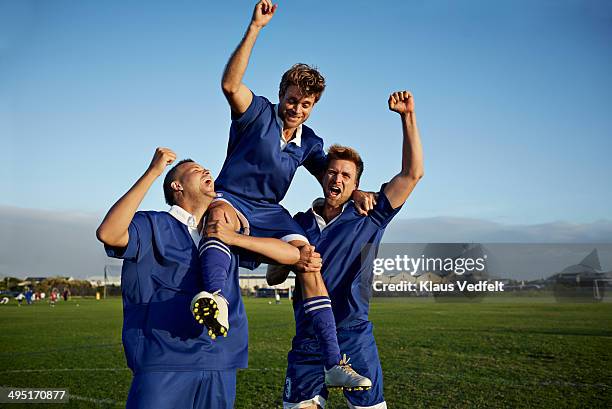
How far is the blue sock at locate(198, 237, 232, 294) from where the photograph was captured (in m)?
3.67

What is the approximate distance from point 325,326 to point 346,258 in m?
0.62

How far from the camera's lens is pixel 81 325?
2394 cm

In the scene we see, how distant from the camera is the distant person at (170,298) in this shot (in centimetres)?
346

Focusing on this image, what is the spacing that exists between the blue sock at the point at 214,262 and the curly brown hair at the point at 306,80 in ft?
4.23

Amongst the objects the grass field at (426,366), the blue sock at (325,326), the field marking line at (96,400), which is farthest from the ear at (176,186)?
the field marking line at (96,400)

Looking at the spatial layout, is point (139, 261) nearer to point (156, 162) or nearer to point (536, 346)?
point (156, 162)

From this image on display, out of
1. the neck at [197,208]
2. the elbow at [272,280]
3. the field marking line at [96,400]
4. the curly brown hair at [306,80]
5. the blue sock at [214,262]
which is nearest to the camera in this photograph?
the blue sock at [214,262]

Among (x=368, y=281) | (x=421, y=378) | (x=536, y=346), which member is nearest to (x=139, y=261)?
(x=368, y=281)

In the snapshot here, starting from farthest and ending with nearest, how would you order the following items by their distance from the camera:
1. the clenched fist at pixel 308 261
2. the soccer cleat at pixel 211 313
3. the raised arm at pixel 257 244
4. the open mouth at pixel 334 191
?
the open mouth at pixel 334 191 < the clenched fist at pixel 308 261 < the raised arm at pixel 257 244 < the soccer cleat at pixel 211 313

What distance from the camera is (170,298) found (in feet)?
12.0

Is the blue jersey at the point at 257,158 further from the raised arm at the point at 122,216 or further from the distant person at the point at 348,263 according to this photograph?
the raised arm at the point at 122,216

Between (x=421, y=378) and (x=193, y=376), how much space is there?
798 cm

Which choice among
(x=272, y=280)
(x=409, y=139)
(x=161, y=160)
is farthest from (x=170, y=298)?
(x=409, y=139)

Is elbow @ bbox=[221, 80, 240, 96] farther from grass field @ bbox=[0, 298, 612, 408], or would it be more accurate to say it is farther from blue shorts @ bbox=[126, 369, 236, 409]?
grass field @ bbox=[0, 298, 612, 408]
